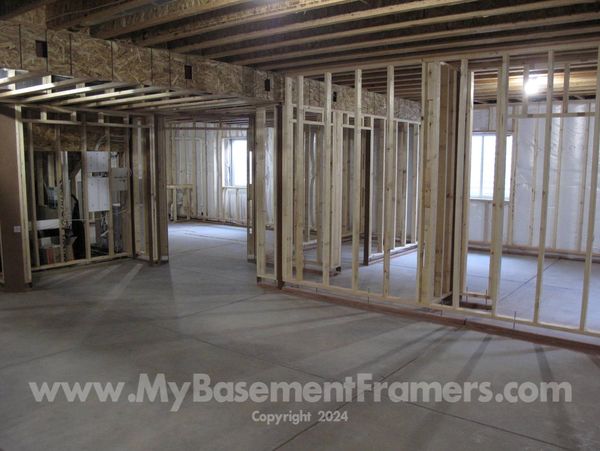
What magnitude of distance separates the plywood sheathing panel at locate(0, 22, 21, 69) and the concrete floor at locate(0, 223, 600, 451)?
8.16ft

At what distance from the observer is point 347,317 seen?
5.75 metres

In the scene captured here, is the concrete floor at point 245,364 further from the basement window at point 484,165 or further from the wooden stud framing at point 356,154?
the basement window at point 484,165

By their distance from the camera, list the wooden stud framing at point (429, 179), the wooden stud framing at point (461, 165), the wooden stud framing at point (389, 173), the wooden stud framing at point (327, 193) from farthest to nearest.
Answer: the wooden stud framing at point (327, 193) → the wooden stud framing at point (389, 173) → the wooden stud framing at point (429, 179) → the wooden stud framing at point (461, 165)

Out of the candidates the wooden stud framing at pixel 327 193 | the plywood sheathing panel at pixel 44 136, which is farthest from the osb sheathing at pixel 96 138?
the wooden stud framing at pixel 327 193

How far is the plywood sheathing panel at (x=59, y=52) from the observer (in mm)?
4512

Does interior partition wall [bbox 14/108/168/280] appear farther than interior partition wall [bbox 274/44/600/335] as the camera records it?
Yes

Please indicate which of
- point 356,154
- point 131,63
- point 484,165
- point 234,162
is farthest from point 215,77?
point 234,162

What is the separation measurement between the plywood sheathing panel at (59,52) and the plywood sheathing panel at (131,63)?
0.42 metres

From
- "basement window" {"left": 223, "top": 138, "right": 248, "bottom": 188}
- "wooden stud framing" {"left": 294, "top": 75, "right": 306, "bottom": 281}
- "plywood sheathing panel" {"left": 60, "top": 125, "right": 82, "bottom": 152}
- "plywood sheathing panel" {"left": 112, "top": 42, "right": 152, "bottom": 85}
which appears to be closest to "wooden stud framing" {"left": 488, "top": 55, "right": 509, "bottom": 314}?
"wooden stud framing" {"left": 294, "top": 75, "right": 306, "bottom": 281}

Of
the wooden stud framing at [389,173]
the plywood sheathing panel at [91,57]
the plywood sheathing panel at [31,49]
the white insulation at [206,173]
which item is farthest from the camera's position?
the white insulation at [206,173]

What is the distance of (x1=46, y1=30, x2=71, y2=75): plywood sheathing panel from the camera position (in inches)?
178

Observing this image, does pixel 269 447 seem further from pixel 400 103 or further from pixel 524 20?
pixel 400 103

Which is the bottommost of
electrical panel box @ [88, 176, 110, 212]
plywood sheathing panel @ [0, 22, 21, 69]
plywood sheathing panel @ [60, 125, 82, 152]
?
electrical panel box @ [88, 176, 110, 212]

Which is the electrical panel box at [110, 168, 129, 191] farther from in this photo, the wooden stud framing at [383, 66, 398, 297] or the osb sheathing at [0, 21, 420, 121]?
the wooden stud framing at [383, 66, 398, 297]
